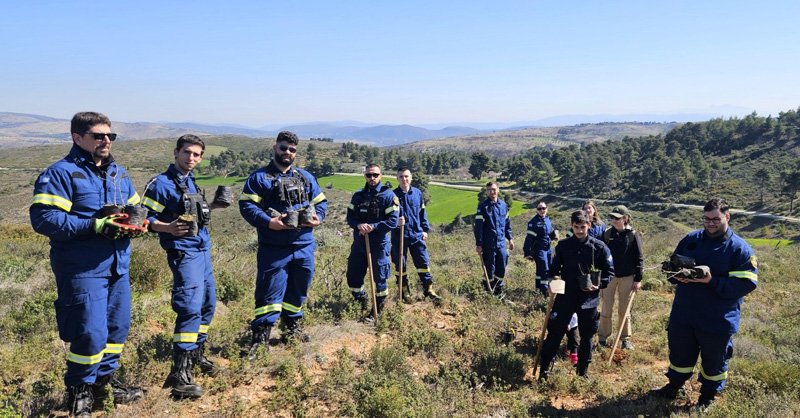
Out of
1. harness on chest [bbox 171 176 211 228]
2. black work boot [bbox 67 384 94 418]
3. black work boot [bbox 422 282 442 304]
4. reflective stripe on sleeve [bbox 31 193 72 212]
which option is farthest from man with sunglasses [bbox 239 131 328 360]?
black work boot [bbox 422 282 442 304]

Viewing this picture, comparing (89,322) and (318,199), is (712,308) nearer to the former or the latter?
(318,199)

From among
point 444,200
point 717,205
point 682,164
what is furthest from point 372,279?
point 682,164

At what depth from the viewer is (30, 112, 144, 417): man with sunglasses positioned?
316 cm

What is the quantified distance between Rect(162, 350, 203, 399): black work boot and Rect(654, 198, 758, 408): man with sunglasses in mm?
4794

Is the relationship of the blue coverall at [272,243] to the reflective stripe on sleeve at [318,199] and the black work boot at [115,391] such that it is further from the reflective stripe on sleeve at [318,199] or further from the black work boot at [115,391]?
the black work boot at [115,391]

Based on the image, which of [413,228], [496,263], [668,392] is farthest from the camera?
[496,263]

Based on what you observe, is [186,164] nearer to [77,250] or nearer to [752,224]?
[77,250]

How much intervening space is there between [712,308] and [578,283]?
1.25m

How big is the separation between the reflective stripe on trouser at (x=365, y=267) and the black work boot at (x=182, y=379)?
2779mm

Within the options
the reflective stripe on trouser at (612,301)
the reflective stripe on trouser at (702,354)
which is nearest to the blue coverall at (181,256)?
the reflective stripe on trouser at (702,354)

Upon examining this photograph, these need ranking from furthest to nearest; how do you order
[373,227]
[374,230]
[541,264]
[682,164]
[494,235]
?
[682,164], [541,264], [494,235], [374,230], [373,227]

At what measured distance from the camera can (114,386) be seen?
384 cm

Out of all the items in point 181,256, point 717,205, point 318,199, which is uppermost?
point 717,205

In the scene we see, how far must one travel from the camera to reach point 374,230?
246 inches
